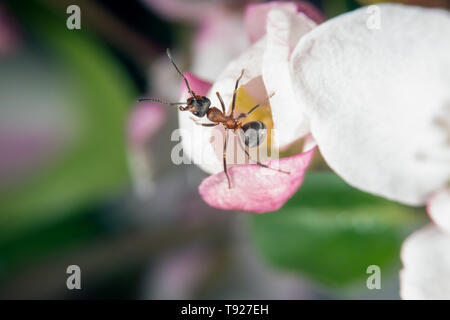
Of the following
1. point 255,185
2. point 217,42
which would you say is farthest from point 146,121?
point 255,185

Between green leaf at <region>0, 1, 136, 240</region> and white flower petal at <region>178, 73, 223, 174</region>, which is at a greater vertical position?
green leaf at <region>0, 1, 136, 240</region>

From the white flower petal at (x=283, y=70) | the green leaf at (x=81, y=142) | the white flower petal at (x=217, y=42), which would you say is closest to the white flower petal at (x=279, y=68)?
the white flower petal at (x=283, y=70)

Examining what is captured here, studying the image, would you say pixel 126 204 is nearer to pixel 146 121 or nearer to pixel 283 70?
pixel 146 121

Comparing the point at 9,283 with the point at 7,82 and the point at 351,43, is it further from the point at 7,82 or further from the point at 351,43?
the point at 351,43

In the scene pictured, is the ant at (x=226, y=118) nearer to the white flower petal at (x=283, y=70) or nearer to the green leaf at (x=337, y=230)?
the white flower petal at (x=283, y=70)

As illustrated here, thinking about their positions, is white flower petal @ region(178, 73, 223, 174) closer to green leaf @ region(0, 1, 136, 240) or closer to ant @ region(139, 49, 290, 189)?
ant @ region(139, 49, 290, 189)

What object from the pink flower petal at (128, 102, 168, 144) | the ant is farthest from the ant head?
the pink flower petal at (128, 102, 168, 144)

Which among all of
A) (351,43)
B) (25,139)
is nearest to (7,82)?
(25,139)
